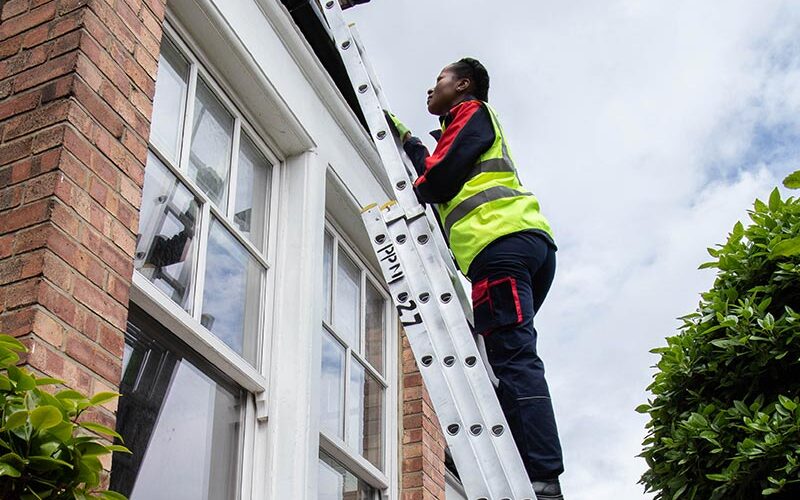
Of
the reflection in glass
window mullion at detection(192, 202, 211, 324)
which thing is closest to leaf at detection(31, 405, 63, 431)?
window mullion at detection(192, 202, 211, 324)

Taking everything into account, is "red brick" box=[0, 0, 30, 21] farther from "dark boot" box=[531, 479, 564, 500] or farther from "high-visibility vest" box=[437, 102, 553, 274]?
"dark boot" box=[531, 479, 564, 500]

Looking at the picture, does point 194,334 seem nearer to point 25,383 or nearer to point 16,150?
point 16,150

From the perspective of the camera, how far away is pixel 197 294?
4320mm

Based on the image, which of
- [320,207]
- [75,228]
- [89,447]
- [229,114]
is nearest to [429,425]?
[320,207]

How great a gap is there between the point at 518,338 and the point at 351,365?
8.18 feet

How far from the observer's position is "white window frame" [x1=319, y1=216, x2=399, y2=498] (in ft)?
18.1

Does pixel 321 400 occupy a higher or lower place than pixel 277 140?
lower

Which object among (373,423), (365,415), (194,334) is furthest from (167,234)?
(373,423)

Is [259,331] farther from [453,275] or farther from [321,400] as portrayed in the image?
[453,275]

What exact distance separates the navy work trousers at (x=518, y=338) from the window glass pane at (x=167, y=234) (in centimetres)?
129

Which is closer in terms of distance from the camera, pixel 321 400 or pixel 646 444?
pixel 646 444

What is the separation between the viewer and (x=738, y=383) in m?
4.25

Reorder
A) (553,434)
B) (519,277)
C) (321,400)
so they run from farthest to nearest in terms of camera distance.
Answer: (321,400) < (519,277) < (553,434)

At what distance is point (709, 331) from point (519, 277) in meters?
1.13
